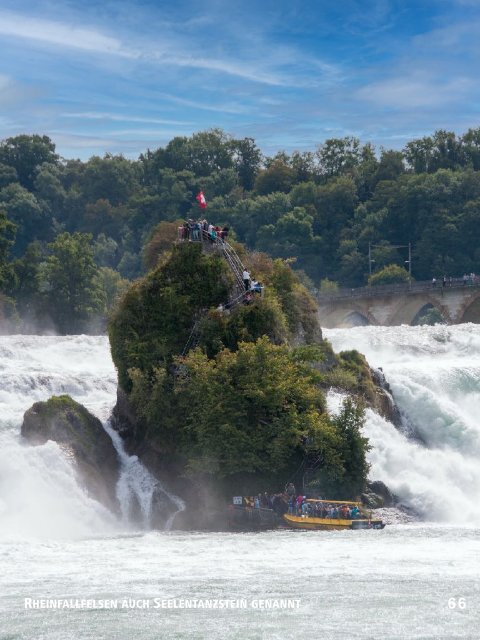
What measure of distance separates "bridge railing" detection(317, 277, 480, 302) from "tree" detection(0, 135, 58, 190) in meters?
54.0

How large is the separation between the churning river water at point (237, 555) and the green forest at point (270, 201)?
41.1 m

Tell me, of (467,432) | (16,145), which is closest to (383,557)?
(467,432)

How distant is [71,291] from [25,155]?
55.5m

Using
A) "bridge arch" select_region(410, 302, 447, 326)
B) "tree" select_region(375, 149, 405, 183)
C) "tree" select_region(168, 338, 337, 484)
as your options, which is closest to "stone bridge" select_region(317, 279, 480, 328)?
"bridge arch" select_region(410, 302, 447, 326)

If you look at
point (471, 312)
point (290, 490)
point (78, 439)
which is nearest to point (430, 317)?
point (471, 312)

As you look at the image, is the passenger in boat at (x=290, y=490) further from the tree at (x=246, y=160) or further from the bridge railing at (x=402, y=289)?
the tree at (x=246, y=160)

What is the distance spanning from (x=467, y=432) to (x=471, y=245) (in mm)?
61121

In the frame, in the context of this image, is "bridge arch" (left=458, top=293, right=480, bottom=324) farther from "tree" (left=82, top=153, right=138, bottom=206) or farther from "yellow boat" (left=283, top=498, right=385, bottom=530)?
"tree" (left=82, top=153, right=138, bottom=206)

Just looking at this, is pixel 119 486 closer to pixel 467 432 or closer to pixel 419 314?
pixel 467 432

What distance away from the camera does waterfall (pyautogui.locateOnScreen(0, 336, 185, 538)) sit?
38625 mm

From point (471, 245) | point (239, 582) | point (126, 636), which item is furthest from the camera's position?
point (471, 245)

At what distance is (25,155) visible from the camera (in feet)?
449

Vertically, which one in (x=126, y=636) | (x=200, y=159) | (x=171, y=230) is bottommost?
(x=126, y=636)

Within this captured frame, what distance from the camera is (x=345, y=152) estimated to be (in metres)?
131
